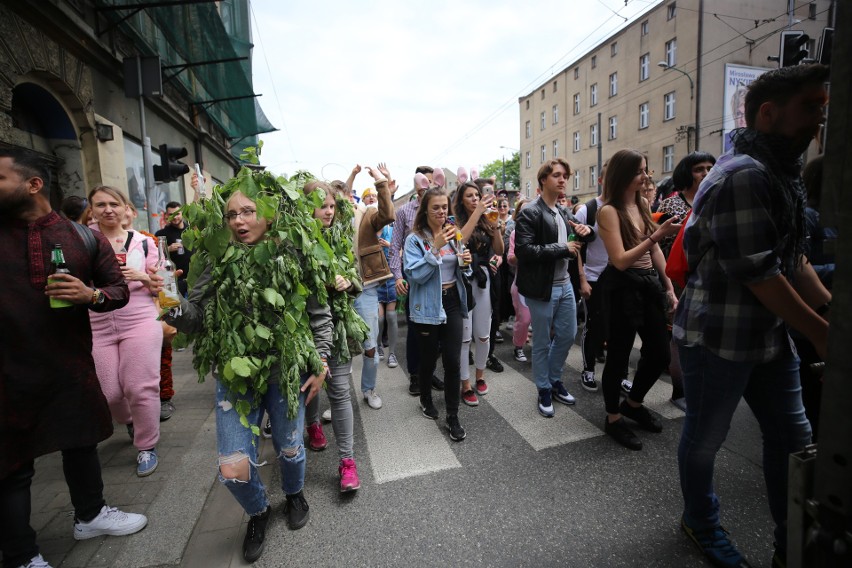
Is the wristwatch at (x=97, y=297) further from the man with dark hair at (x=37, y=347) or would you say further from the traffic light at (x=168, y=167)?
the traffic light at (x=168, y=167)

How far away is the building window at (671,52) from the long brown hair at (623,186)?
29.4 metres

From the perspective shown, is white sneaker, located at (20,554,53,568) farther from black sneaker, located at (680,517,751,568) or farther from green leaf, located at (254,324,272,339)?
black sneaker, located at (680,517,751,568)

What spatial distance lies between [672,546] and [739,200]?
175 cm

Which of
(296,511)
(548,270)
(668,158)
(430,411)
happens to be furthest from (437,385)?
(668,158)

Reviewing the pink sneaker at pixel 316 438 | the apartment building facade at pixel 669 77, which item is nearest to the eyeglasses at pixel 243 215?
the pink sneaker at pixel 316 438

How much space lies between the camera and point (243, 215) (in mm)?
2188

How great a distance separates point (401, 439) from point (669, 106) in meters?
30.3

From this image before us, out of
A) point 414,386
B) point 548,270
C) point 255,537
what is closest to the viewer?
point 255,537

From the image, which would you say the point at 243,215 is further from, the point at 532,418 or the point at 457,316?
the point at 532,418

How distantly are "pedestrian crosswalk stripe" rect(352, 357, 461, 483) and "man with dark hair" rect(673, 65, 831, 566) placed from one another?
5.35ft

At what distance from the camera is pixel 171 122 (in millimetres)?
12242

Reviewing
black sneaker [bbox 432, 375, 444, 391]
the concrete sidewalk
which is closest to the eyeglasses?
the concrete sidewalk

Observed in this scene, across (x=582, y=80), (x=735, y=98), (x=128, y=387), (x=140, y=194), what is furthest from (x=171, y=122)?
(x=582, y=80)

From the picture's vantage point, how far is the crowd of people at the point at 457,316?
173 cm
